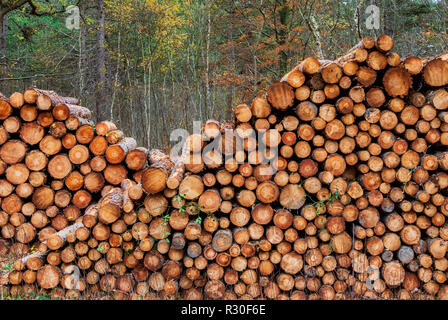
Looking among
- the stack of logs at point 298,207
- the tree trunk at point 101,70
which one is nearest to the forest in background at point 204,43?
the tree trunk at point 101,70

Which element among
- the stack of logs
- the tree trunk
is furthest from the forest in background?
the stack of logs

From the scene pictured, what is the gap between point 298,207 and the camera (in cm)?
368

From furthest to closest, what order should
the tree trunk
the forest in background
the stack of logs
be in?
the tree trunk, the forest in background, the stack of logs

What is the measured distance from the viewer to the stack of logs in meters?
3.62

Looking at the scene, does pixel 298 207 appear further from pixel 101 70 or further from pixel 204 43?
pixel 101 70

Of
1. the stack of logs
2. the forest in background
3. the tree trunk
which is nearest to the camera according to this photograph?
the stack of logs

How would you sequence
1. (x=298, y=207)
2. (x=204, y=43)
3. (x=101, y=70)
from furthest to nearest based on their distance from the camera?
1. (x=101, y=70)
2. (x=204, y=43)
3. (x=298, y=207)

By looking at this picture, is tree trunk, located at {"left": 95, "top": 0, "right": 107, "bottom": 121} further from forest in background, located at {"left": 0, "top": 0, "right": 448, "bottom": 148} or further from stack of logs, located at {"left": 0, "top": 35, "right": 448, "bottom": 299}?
stack of logs, located at {"left": 0, "top": 35, "right": 448, "bottom": 299}

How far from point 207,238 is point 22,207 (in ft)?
10.0

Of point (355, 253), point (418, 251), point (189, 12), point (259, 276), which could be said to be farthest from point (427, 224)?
point (189, 12)

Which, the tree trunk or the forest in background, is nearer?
the forest in background

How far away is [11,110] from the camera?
4.90m

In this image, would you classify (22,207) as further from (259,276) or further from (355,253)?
(355,253)

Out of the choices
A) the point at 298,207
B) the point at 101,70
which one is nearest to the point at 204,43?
the point at 101,70
